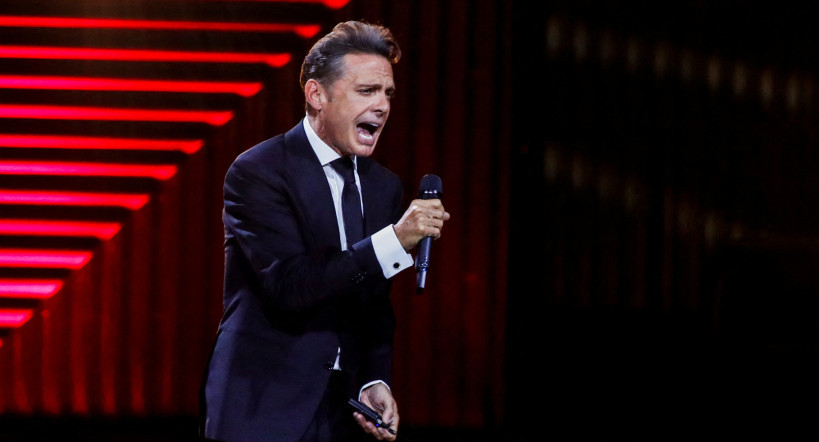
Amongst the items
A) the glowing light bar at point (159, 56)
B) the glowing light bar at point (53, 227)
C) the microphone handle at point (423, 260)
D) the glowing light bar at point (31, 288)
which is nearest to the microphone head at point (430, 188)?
the microphone handle at point (423, 260)

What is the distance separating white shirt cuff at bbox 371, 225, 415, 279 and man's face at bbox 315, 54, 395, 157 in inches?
10.9

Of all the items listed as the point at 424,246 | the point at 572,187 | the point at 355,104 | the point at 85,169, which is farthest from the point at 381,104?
the point at 85,169

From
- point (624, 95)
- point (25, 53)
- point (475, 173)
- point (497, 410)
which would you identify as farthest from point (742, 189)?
point (25, 53)

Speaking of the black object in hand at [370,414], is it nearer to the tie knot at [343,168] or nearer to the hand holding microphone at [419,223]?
the hand holding microphone at [419,223]

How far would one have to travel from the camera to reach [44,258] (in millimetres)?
3729

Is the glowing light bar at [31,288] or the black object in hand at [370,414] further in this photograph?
the glowing light bar at [31,288]

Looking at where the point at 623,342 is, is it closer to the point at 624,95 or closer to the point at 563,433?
the point at 563,433

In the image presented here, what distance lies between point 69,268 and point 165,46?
117 cm

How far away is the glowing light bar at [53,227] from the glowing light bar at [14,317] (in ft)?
1.23

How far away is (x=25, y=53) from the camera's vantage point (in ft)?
12.2

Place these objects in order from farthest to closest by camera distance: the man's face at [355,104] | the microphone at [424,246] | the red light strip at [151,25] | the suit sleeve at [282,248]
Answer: the red light strip at [151,25] < the man's face at [355,104] < the microphone at [424,246] < the suit sleeve at [282,248]

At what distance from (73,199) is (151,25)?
3.03 feet

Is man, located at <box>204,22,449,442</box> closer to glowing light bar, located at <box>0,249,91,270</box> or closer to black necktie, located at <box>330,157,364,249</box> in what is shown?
black necktie, located at <box>330,157,364,249</box>

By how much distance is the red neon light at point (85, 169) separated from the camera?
3.70 meters
